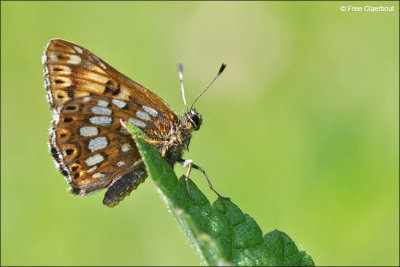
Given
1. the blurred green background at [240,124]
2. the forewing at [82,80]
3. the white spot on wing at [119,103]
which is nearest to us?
the forewing at [82,80]

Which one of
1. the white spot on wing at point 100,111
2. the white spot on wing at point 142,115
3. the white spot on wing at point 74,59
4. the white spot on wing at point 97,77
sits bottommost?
the white spot on wing at point 100,111

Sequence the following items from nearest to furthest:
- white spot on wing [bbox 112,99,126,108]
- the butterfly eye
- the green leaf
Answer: the green leaf → white spot on wing [bbox 112,99,126,108] → the butterfly eye

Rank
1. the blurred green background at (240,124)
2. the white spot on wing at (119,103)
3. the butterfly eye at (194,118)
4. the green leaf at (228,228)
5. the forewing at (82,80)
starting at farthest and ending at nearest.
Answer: the blurred green background at (240,124) → the butterfly eye at (194,118) → the white spot on wing at (119,103) → the forewing at (82,80) → the green leaf at (228,228)

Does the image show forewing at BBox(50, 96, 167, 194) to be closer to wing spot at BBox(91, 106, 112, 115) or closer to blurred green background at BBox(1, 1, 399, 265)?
wing spot at BBox(91, 106, 112, 115)

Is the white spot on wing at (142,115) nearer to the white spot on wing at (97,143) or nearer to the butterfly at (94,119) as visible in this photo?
the butterfly at (94,119)

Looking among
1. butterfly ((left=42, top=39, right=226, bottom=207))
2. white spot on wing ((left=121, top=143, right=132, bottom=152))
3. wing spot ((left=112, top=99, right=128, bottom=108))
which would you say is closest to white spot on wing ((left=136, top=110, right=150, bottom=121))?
butterfly ((left=42, top=39, right=226, bottom=207))

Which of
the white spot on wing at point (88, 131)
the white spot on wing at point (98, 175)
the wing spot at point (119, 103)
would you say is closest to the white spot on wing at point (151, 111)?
the wing spot at point (119, 103)
